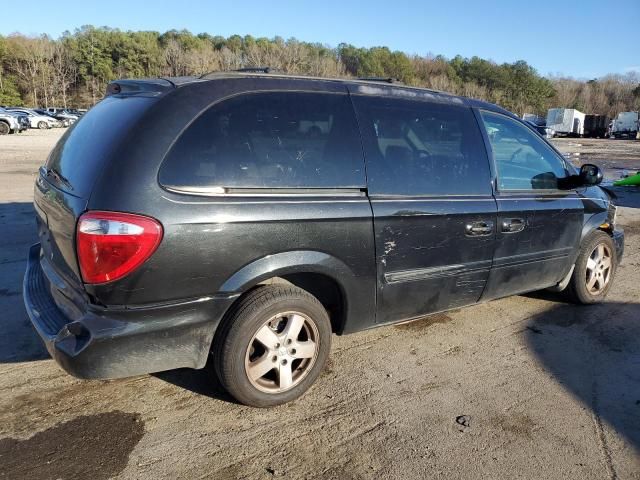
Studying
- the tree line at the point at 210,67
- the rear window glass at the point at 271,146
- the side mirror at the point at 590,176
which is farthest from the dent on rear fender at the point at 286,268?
the tree line at the point at 210,67

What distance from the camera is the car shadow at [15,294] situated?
11.1ft

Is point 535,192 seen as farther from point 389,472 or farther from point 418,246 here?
point 389,472

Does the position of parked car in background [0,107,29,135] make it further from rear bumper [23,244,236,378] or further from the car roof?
rear bumper [23,244,236,378]

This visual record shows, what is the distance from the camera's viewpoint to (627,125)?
6050cm

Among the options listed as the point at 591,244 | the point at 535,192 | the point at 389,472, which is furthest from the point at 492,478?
the point at 591,244

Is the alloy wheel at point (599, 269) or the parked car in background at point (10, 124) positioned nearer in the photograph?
the alloy wheel at point (599, 269)

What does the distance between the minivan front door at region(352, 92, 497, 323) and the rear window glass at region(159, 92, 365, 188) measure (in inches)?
6.8

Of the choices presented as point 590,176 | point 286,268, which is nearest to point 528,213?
point 590,176

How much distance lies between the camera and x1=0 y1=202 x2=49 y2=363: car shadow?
3.38 meters

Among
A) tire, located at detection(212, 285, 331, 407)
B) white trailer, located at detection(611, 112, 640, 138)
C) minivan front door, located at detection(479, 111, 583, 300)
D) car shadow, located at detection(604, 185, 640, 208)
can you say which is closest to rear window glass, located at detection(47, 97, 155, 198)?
tire, located at detection(212, 285, 331, 407)

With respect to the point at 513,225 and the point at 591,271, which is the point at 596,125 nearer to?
the point at 591,271

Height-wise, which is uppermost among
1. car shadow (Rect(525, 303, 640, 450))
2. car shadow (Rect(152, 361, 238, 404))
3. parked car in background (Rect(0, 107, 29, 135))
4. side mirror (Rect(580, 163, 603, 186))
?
parked car in background (Rect(0, 107, 29, 135))

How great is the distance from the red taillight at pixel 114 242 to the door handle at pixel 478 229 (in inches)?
83.3

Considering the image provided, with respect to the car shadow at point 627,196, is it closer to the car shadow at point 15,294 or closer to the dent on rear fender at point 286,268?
the dent on rear fender at point 286,268
